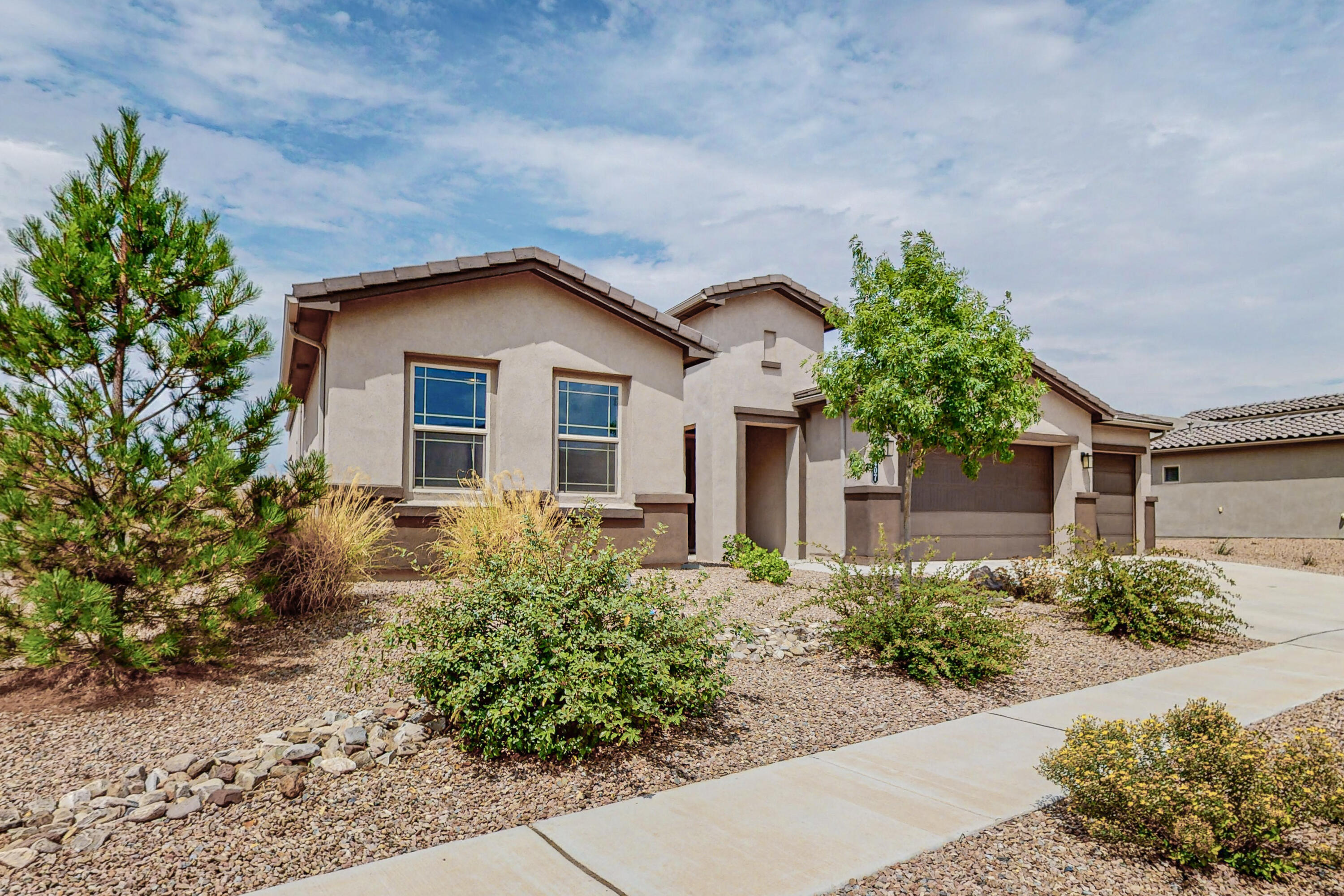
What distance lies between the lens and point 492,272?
1145 centimetres

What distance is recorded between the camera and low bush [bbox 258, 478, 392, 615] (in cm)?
724

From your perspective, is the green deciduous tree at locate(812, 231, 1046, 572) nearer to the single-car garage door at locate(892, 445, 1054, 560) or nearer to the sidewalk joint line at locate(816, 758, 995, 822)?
the sidewalk joint line at locate(816, 758, 995, 822)

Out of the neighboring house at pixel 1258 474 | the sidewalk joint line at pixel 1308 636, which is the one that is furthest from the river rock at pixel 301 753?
the neighboring house at pixel 1258 474

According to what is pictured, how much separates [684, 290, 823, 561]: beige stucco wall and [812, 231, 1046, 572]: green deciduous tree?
5254 millimetres

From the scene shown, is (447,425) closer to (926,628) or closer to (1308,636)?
(926,628)

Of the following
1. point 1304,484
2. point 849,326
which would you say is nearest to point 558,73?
point 849,326

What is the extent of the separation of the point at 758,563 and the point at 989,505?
25.4 ft

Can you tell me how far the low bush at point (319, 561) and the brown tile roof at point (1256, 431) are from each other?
25.0m

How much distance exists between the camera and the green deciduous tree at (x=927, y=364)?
938 cm

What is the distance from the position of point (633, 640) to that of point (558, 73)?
7.98 meters

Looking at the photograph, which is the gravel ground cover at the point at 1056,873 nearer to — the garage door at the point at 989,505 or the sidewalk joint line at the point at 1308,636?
the sidewalk joint line at the point at 1308,636

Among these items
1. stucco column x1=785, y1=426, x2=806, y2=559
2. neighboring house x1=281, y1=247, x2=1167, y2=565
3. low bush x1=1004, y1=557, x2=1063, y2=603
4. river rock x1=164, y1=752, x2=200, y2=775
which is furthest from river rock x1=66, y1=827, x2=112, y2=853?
stucco column x1=785, y1=426, x2=806, y2=559

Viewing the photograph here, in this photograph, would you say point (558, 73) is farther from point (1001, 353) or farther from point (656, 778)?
point (656, 778)

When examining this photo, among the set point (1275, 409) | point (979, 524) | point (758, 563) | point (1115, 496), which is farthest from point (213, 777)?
point (1275, 409)
